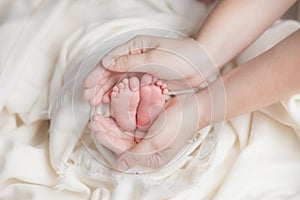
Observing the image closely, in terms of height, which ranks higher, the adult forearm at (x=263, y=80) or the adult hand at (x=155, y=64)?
the adult forearm at (x=263, y=80)

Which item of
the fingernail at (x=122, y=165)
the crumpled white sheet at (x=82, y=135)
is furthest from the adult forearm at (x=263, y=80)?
the fingernail at (x=122, y=165)

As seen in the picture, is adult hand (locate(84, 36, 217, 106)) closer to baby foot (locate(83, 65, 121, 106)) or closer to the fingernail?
baby foot (locate(83, 65, 121, 106))

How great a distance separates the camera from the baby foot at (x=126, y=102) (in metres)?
0.93

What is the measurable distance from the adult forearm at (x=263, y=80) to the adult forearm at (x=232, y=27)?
0.21 ft

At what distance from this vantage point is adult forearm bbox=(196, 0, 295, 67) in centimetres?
103

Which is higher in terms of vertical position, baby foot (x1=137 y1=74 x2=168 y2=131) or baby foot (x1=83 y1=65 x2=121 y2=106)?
baby foot (x1=137 y1=74 x2=168 y2=131)

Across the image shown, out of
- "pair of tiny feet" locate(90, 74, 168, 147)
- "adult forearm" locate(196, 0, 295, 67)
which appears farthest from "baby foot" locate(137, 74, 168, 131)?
"adult forearm" locate(196, 0, 295, 67)

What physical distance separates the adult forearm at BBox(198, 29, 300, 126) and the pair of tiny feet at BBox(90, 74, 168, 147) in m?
0.08

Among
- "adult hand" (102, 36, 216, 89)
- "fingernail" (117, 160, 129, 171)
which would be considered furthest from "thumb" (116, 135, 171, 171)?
"adult hand" (102, 36, 216, 89)

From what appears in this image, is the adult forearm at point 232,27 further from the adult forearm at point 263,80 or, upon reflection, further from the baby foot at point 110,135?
the baby foot at point 110,135

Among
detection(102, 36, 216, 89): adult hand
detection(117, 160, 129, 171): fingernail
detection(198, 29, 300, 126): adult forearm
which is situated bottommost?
detection(117, 160, 129, 171): fingernail

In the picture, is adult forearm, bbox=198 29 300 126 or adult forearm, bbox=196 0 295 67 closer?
adult forearm, bbox=198 29 300 126

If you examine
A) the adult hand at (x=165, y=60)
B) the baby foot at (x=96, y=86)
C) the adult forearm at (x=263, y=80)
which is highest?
the adult forearm at (x=263, y=80)

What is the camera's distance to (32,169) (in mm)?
974
